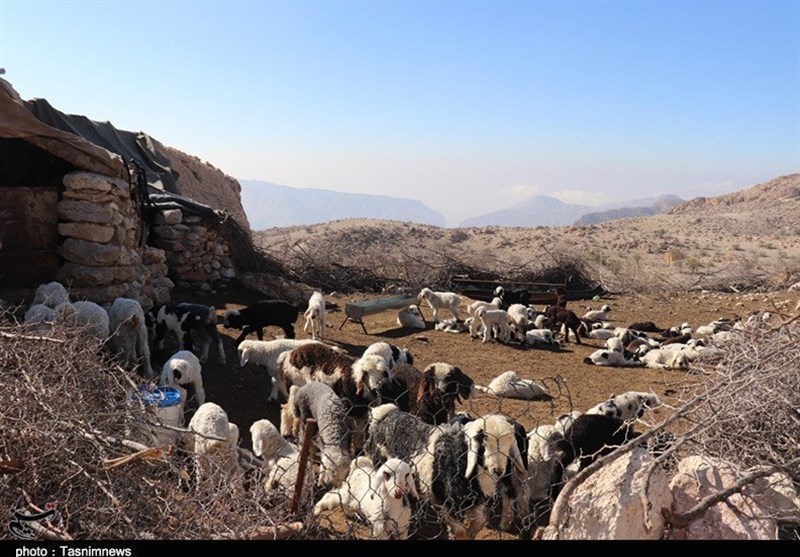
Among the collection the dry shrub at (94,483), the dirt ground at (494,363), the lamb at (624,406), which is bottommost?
the dirt ground at (494,363)

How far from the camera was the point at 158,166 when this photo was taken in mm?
17844

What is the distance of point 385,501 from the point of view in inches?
185

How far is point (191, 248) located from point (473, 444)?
1148 cm

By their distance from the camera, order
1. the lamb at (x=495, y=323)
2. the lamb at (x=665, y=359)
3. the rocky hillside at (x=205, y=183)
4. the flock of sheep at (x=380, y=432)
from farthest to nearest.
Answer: the rocky hillside at (x=205, y=183), the lamb at (x=495, y=323), the lamb at (x=665, y=359), the flock of sheep at (x=380, y=432)

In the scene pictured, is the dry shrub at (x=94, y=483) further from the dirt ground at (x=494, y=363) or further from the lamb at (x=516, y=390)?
the lamb at (x=516, y=390)

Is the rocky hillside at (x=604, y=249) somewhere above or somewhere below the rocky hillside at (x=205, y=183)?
below

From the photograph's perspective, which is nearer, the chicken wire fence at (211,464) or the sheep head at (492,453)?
the chicken wire fence at (211,464)

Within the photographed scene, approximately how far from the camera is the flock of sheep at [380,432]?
196 inches

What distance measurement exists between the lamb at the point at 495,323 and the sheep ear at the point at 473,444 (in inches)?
317

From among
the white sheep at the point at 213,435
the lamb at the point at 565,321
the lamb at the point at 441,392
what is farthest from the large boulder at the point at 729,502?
the lamb at the point at 565,321

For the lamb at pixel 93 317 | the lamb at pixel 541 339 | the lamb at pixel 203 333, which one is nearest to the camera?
the lamb at pixel 93 317

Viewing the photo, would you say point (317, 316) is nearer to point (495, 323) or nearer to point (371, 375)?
point (495, 323)

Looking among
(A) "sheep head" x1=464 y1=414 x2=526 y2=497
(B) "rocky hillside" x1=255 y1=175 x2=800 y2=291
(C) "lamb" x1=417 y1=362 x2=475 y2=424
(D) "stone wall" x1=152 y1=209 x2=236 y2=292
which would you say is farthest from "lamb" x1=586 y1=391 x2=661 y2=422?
(B) "rocky hillside" x1=255 y1=175 x2=800 y2=291
